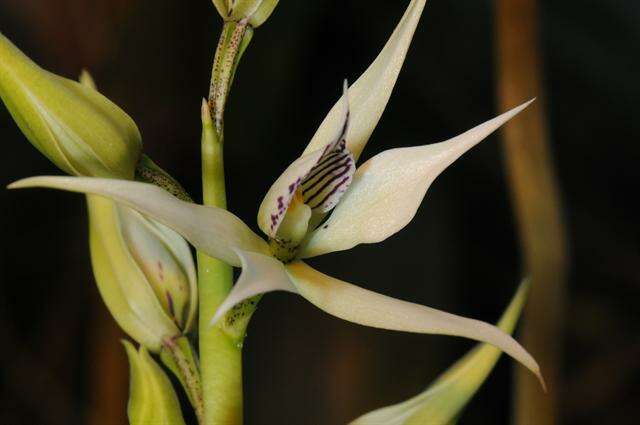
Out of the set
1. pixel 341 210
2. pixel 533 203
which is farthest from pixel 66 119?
pixel 533 203

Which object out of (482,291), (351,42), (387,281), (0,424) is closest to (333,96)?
(351,42)

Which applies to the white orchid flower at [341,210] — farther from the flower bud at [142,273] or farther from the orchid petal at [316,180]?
the flower bud at [142,273]

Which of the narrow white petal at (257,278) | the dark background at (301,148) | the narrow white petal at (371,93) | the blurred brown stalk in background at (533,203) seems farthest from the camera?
the dark background at (301,148)

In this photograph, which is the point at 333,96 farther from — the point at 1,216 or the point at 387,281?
the point at 1,216

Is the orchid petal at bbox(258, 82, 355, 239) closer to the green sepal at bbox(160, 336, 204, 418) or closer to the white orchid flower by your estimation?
the white orchid flower

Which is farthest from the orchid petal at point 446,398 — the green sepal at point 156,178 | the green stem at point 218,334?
the green sepal at point 156,178

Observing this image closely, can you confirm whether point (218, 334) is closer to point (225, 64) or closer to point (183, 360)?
point (183, 360)
